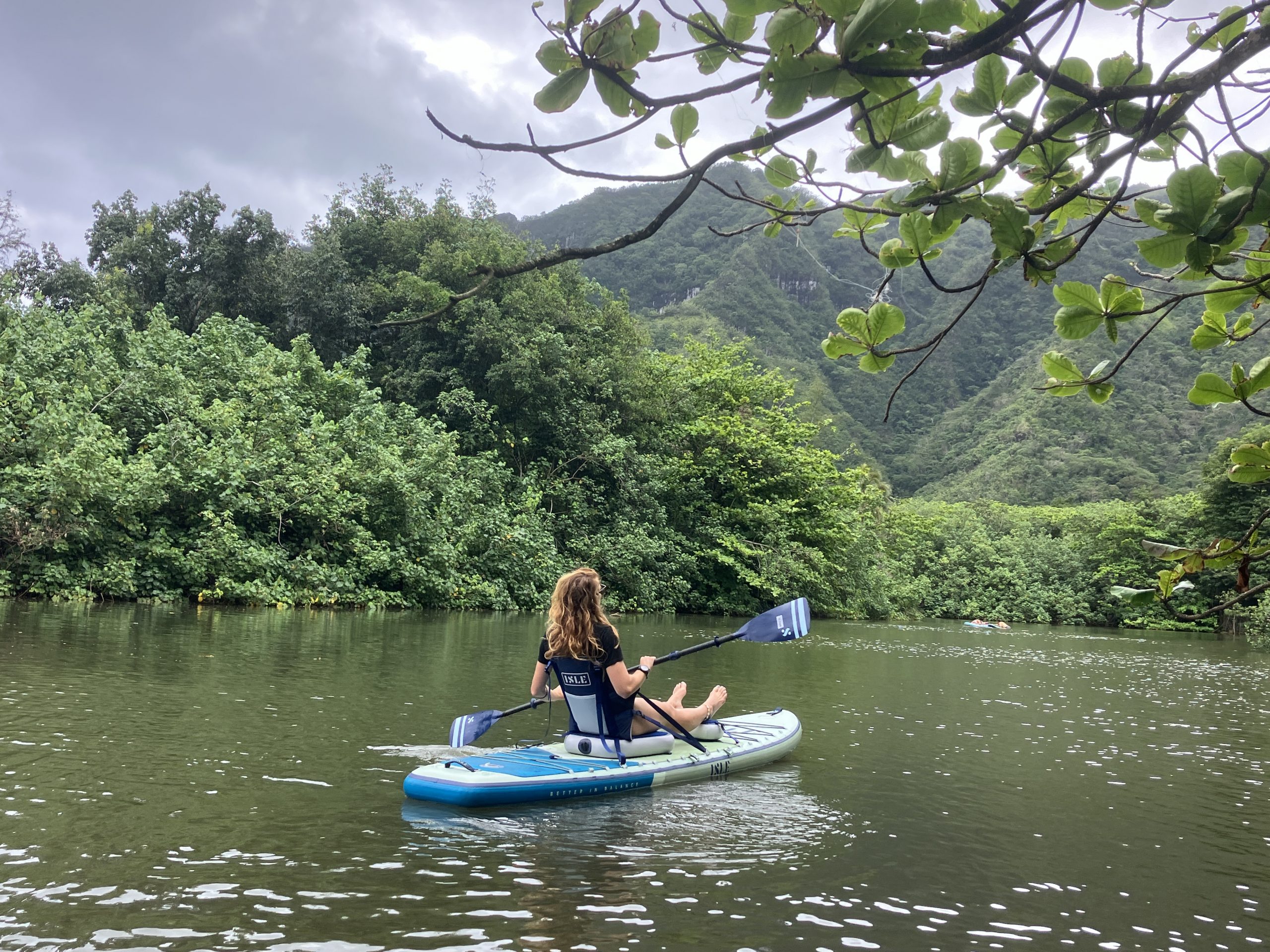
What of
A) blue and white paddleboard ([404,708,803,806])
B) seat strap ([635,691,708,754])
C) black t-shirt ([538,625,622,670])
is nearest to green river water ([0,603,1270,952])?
blue and white paddleboard ([404,708,803,806])

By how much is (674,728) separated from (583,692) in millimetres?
1025

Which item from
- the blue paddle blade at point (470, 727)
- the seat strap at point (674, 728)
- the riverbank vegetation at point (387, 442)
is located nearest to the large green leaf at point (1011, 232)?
the seat strap at point (674, 728)

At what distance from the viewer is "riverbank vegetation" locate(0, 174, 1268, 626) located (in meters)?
16.2

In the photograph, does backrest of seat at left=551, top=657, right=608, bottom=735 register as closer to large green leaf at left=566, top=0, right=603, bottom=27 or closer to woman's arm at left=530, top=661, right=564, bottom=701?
woman's arm at left=530, top=661, right=564, bottom=701

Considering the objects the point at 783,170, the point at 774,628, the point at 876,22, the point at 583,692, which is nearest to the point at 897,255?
the point at 783,170

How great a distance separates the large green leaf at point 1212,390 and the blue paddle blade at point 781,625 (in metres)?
5.15

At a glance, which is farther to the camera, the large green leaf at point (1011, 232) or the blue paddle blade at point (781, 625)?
the blue paddle blade at point (781, 625)

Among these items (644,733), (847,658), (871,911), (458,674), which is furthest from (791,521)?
(871,911)

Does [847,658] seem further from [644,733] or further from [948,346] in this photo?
[948,346]

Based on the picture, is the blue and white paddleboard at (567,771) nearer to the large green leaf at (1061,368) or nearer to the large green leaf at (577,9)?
the large green leaf at (1061,368)

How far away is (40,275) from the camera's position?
26.2m

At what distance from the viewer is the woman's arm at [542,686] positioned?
6.23 meters

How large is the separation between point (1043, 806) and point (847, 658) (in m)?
9.30

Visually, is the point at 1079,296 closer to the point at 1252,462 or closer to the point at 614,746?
the point at 1252,462
